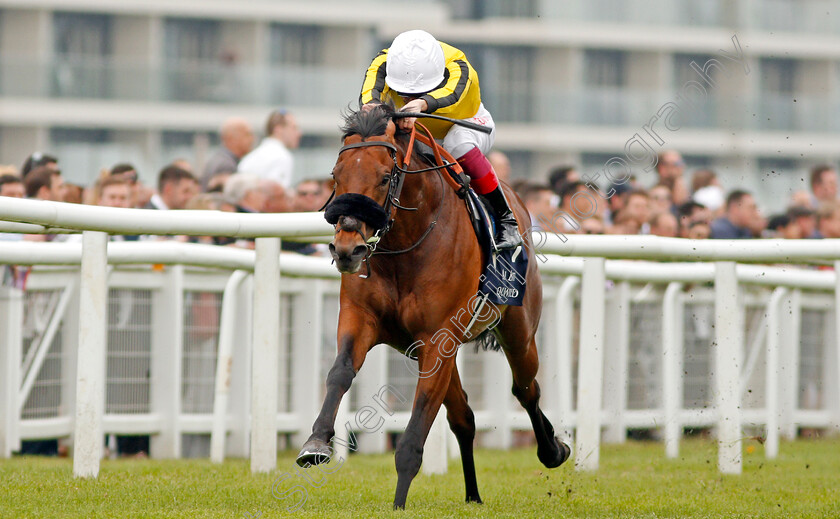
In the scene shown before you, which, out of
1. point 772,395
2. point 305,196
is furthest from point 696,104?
point 772,395

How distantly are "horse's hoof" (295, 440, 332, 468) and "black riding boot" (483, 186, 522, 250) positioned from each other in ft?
5.35

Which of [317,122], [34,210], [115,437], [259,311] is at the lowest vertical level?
[115,437]

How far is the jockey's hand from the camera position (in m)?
5.68

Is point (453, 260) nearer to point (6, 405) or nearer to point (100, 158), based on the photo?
point (6, 405)

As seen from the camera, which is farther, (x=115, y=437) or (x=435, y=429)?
(x=115, y=437)

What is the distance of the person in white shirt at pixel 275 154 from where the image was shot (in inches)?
421

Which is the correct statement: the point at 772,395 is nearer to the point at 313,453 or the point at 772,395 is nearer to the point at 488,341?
the point at 488,341

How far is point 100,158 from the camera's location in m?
29.9

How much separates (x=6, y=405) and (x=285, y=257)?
1.80 meters

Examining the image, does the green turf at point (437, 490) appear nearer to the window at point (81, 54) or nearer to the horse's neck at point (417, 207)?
the horse's neck at point (417, 207)

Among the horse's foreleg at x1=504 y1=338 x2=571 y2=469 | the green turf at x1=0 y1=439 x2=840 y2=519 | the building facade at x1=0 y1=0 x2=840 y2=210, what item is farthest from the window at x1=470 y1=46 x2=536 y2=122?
the horse's foreleg at x1=504 y1=338 x2=571 y2=469

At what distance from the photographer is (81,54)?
127 ft

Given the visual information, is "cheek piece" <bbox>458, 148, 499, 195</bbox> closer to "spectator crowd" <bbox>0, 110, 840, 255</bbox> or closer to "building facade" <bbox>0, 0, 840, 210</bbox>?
"spectator crowd" <bbox>0, 110, 840, 255</bbox>

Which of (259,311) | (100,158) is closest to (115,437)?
(259,311)
